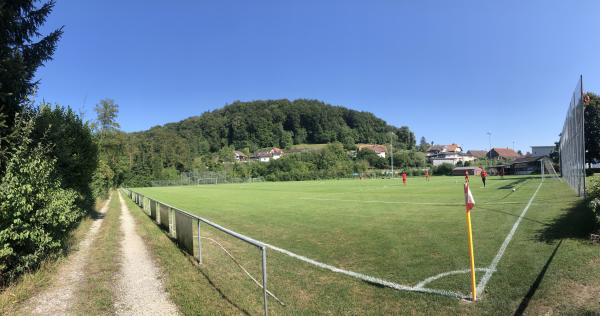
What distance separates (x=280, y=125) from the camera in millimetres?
186125

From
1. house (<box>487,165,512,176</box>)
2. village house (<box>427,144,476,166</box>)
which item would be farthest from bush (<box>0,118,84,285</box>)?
village house (<box>427,144,476,166</box>)

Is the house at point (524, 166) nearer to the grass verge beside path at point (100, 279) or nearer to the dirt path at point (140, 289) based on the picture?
the grass verge beside path at point (100, 279)

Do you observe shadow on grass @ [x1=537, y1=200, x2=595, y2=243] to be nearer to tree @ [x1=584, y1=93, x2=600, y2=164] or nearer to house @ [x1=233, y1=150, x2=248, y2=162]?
tree @ [x1=584, y1=93, x2=600, y2=164]

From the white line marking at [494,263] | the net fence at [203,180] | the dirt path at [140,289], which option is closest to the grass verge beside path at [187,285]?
the dirt path at [140,289]

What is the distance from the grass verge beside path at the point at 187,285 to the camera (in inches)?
227

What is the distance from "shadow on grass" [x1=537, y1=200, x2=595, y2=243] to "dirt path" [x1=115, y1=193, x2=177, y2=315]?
28.8 feet

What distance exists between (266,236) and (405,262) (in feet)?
18.3

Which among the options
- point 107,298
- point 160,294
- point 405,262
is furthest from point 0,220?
point 405,262

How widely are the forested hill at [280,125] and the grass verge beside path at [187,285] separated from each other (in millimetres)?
161226

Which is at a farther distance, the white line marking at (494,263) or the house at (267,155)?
the house at (267,155)

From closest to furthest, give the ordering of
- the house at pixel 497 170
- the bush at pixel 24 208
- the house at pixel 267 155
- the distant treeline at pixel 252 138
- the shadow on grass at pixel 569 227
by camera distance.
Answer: the bush at pixel 24 208 < the shadow on grass at pixel 569 227 < the house at pixel 497 170 < the distant treeline at pixel 252 138 < the house at pixel 267 155

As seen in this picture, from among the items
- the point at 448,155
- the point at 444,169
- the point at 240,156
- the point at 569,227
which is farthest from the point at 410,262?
the point at 448,155

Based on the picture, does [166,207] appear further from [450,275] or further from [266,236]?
[450,275]

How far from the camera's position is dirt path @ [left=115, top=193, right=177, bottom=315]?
5887 mm
